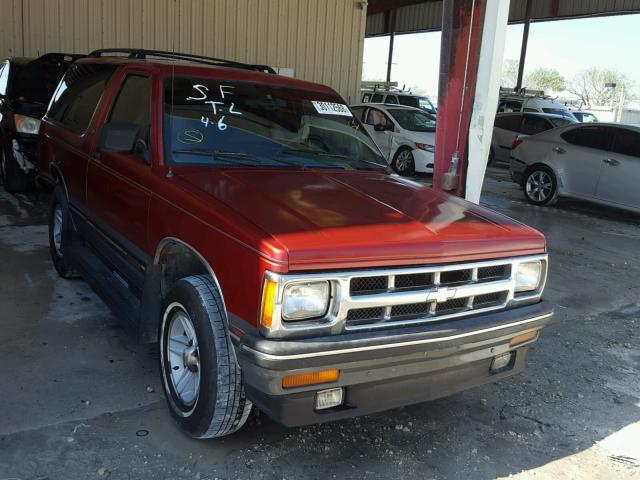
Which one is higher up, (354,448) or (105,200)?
(105,200)

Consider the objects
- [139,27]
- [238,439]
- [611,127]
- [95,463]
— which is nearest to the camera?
[95,463]

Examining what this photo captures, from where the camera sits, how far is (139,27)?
12.4 meters

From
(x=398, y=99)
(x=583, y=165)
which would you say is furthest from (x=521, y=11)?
(x=583, y=165)

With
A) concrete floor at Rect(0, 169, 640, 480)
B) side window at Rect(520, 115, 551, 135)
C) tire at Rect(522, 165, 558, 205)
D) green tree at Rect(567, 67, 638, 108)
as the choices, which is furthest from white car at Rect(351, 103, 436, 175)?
green tree at Rect(567, 67, 638, 108)

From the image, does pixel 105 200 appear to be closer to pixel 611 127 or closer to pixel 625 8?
pixel 611 127

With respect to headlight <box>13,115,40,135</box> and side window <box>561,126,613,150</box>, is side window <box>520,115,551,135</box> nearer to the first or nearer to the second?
side window <box>561,126,613,150</box>

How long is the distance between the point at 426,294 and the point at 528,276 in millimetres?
763

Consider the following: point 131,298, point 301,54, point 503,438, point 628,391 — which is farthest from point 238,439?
point 301,54

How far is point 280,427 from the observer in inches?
127

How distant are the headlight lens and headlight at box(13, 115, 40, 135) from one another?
663cm

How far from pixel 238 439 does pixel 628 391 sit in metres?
2.64

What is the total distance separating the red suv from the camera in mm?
2482

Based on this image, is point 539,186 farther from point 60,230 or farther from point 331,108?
point 60,230

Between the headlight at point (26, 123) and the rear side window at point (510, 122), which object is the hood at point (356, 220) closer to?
the headlight at point (26, 123)
